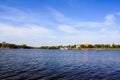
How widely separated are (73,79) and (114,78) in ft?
22.2

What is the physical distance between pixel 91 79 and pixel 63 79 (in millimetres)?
4199

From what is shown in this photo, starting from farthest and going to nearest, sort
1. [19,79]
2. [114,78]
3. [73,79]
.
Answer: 1. [114,78]
2. [73,79]
3. [19,79]

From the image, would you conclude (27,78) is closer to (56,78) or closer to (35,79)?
(35,79)

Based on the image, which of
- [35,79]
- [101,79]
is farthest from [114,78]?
[35,79]

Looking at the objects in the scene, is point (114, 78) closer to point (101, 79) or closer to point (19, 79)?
point (101, 79)

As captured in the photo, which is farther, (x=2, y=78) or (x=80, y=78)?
(x=80, y=78)

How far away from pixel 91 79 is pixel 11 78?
11562 millimetres

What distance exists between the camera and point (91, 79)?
27.5m

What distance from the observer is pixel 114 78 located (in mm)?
29000

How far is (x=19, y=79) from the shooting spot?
25578 millimetres

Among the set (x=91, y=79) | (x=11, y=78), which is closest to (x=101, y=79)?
(x=91, y=79)

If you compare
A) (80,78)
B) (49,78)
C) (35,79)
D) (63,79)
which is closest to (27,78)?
(35,79)

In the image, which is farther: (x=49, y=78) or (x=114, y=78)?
(x=114, y=78)

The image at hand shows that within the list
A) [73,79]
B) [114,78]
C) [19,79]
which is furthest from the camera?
[114,78]
